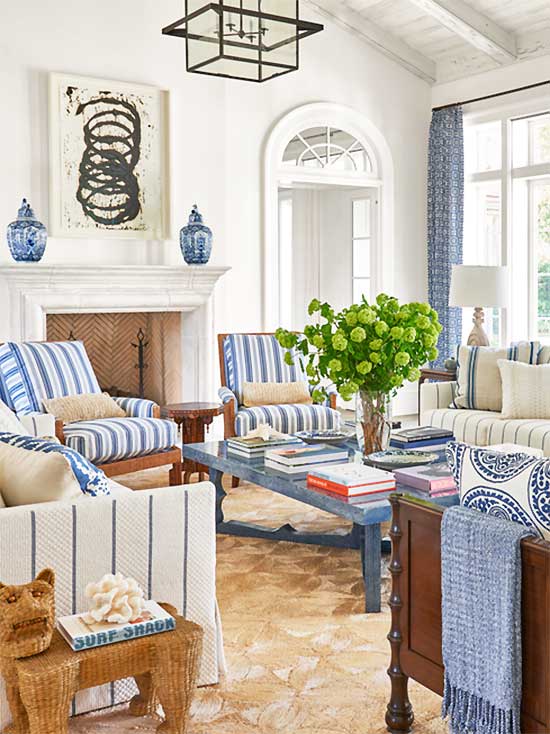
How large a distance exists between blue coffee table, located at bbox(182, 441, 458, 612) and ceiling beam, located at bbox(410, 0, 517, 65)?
404cm

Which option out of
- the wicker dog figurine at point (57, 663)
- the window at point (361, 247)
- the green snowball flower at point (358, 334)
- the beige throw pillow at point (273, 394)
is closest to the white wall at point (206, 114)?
the window at point (361, 247)

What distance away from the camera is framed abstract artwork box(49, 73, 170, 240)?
20.6ft

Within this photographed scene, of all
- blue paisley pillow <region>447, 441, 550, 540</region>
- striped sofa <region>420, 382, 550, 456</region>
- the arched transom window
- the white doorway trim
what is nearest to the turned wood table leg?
blue paisley pillow <region>447, 441, 550, 540</region>

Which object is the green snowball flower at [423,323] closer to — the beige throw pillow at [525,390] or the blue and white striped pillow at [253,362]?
the beige throw pillow at [525,390]

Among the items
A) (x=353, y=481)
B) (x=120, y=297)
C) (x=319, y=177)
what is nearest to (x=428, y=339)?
(x=353, y=481)

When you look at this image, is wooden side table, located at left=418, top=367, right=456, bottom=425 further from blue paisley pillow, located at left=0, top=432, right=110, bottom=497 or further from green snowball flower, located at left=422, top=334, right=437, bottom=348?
blue paisley pillow, located at left=0, top=432, right=110, bottom=497

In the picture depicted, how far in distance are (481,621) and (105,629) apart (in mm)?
903

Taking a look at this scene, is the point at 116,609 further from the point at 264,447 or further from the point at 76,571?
the point at 264,447

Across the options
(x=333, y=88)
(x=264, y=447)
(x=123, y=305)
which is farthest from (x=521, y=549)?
(x=333, y=88)

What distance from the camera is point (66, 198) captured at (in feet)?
20.8

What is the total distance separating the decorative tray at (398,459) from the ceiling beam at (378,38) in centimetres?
458

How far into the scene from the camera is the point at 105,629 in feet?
7.40

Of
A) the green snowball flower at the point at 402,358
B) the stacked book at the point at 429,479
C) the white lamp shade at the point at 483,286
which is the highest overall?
the white lamp shade at the point at 483,286

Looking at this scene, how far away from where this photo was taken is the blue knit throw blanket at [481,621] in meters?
2.04
